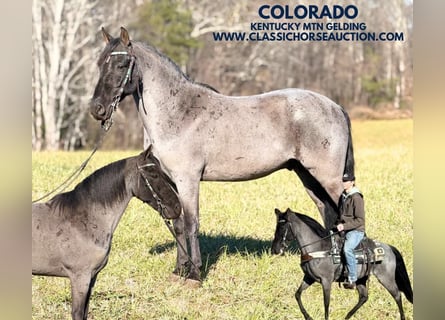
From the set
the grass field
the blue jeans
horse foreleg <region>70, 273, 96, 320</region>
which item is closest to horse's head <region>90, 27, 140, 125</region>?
horse foreleg <region>70, 273, 96, 320</region>

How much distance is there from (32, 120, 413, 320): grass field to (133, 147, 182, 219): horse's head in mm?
1140

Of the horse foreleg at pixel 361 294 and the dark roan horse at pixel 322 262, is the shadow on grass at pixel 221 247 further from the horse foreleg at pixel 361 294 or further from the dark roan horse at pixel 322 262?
the horse foreleg at pixel 361 294

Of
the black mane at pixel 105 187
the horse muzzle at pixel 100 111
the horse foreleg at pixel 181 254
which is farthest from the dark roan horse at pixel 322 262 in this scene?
the horse muzzle at pixel 100 111

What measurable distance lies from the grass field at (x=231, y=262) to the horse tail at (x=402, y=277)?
0.58 ft

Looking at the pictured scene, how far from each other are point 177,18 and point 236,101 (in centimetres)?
476

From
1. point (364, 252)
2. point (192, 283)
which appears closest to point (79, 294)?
point (192, 283)

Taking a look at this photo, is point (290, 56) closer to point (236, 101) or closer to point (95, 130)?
point (236, 101)

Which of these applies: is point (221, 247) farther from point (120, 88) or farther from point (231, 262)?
point (120, 88)

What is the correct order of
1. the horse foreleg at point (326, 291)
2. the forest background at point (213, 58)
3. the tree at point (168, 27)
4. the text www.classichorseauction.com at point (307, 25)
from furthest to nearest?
the tree at point (168, 27), the forest background at point (213, 58), the text www.classichorseauction.com at point (307, 25), the horse foreleg at point (326, 291)

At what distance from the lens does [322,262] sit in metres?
4.91

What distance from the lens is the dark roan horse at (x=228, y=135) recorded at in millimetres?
5383

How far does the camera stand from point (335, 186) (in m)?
5.58
